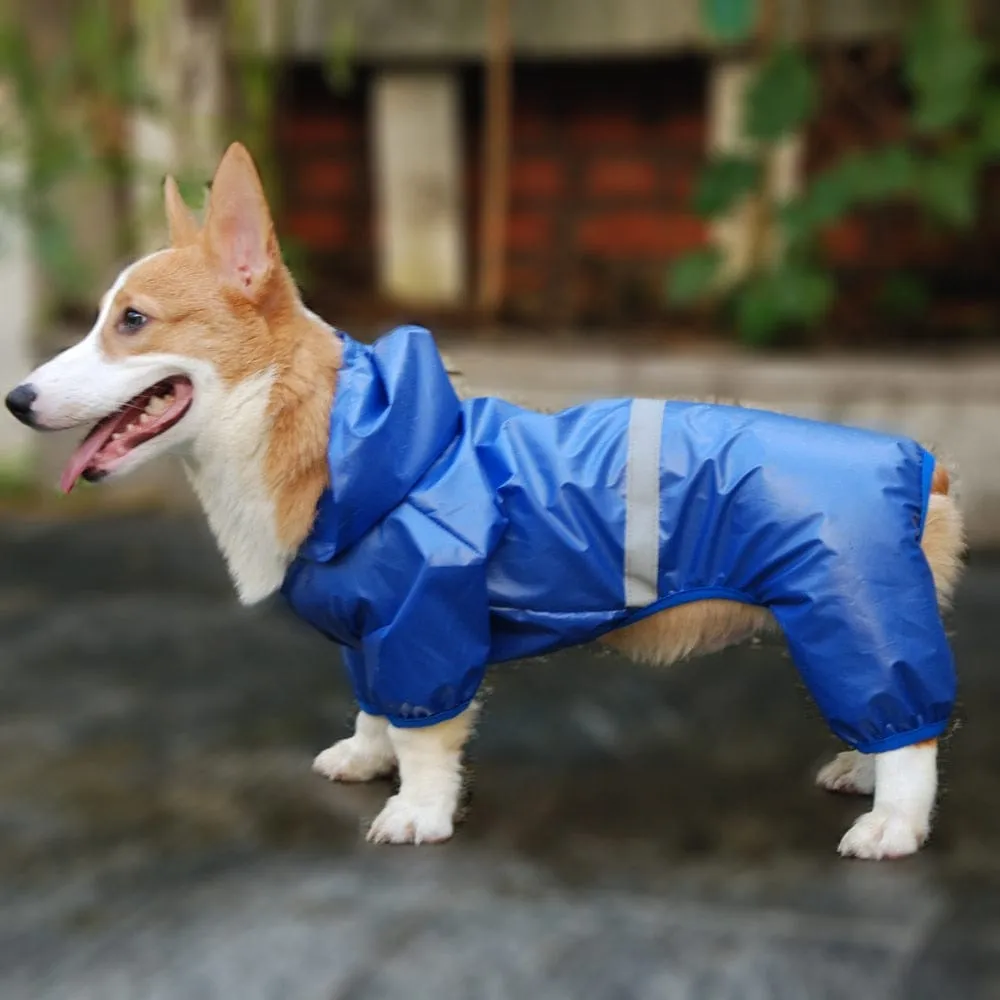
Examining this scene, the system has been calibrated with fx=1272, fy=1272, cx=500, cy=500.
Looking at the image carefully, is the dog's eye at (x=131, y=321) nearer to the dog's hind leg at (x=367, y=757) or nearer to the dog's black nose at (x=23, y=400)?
the dog's black nose at (x=23, y=400)

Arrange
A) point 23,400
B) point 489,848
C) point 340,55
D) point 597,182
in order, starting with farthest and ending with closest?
point 597,182 < point 340,55 < point 489,848 < point 23,400

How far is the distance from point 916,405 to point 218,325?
8.01 feet

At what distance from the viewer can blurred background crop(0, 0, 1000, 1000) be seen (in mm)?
1680

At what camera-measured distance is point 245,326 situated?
179cm

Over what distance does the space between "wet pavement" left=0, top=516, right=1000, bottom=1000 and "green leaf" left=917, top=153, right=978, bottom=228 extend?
1296 mm

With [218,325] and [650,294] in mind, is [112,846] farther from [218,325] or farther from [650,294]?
[650,294]

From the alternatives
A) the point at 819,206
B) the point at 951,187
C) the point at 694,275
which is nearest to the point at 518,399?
the point at 694,275

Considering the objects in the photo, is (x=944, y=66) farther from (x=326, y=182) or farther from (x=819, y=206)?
(x=326, y=182)

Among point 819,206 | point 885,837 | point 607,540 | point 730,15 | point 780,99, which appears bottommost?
point 885,837

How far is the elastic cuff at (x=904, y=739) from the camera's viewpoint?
1800 mm

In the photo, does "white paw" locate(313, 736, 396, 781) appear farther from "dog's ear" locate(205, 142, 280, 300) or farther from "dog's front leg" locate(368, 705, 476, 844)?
"dog's ear" locate(205, 142, 280, 300)

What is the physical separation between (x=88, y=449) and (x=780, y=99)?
2491 millimetres

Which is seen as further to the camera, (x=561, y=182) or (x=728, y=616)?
(x=561, y=182)

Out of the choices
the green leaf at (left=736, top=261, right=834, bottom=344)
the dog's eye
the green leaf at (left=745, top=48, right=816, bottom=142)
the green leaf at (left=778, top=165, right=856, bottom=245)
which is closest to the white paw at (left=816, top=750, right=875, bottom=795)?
the dog's eye
